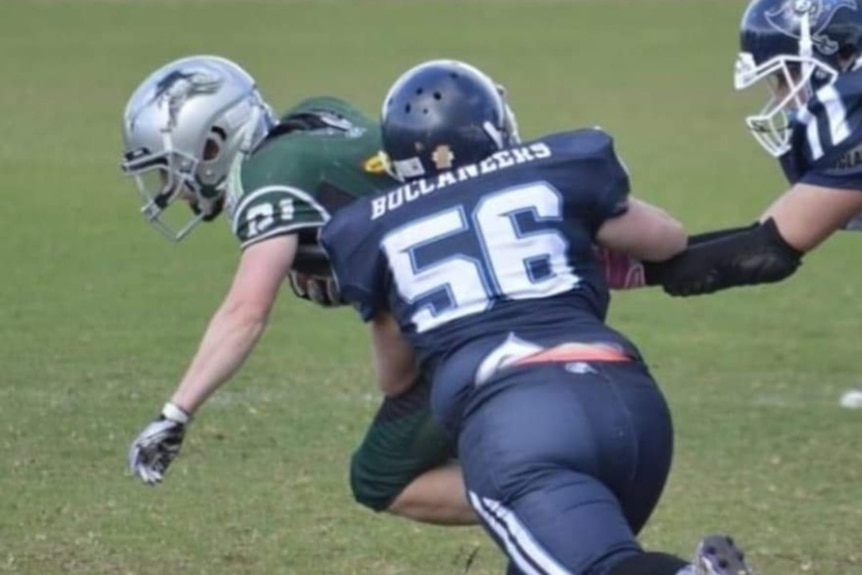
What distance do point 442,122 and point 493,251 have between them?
0.31 meters

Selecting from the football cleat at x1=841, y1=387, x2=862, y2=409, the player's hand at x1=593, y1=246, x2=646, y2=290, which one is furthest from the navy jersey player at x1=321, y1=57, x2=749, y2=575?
the football cleat at x1=841, y1=387, x2=862, y2=409

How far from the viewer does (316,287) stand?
534 cm

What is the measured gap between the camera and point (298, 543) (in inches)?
245

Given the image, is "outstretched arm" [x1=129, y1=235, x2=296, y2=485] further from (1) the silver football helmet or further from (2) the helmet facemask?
(2) the helmet facemask

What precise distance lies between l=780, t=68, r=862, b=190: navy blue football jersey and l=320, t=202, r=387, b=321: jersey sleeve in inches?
41.1

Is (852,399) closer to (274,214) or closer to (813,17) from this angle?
(813,17)

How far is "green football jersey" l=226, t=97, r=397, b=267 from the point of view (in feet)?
16.4

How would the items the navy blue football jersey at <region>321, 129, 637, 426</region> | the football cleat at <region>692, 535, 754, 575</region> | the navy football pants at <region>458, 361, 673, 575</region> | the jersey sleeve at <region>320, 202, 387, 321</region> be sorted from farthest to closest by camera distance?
the jersey sleeve at <region>320, 202, 387, 321</region>, the navy blue football jersey at <region>321, 129, 637, 426</region>, the navy football pants at <region>458, 361, 673, 575</region>, the football cleat at <region>692, 535, 754, 575</region>

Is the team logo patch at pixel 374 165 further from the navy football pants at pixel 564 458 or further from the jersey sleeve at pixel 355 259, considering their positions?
the navy football pants at pixel 564 458

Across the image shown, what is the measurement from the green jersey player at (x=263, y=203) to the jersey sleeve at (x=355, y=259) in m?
0.47

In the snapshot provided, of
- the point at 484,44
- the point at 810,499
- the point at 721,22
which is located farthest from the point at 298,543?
the point at 721,22

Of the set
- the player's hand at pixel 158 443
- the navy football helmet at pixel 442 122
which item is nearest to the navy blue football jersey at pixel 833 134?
the navy football helmet at pixel 442 122

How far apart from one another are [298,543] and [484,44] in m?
19.3

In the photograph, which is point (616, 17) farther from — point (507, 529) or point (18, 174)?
point (507, 529)
